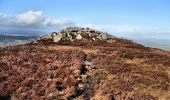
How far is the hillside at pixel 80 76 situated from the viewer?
1107 inches

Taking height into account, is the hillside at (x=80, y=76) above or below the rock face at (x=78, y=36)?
below

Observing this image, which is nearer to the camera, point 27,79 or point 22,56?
point 27,79

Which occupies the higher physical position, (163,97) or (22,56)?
(22,56)

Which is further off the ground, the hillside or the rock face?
the rock face

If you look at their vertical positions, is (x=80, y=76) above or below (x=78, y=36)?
below

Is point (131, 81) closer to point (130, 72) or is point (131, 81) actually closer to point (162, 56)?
point (130, 72)

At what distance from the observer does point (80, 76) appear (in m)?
31.6

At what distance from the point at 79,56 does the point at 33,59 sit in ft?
18.3

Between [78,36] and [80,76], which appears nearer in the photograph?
[80,76]

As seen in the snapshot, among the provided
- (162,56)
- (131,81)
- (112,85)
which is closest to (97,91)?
(112,85)

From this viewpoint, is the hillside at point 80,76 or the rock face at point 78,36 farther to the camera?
the rock face at point 78,36

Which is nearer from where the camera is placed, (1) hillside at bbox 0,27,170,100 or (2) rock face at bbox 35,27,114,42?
(1) hillside at bbox 0,27,170,100

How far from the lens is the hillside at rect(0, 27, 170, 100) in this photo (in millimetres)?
28109

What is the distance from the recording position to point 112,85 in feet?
98.4
